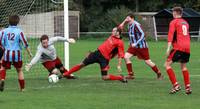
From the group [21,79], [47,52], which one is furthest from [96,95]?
[47,52]

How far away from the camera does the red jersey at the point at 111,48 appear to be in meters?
15.9

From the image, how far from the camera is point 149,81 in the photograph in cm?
1633

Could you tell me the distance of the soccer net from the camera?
22219mm

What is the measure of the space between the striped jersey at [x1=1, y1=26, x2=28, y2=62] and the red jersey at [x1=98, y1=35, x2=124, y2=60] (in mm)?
2859

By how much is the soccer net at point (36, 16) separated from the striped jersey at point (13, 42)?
5.84 metres

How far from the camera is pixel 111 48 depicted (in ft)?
52.3

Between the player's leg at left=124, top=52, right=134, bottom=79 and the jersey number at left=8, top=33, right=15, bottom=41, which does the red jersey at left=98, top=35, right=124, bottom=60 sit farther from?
the jersey number at left=8, top=33, right=15, bottom=41

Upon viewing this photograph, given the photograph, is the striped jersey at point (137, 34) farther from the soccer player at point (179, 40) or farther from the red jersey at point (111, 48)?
the soccer player at point (179, 40)

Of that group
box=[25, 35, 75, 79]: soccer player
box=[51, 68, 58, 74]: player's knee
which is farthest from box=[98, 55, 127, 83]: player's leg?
box=[51, 68, 58, 74]: player's knee

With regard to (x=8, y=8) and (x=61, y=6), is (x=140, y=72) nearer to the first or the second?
(x=61, y=6)

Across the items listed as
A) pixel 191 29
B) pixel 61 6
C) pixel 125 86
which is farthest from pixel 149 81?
pixel 191 29

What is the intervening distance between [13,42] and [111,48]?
3.25 meters

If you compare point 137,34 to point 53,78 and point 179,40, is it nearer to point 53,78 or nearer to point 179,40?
point 53,78

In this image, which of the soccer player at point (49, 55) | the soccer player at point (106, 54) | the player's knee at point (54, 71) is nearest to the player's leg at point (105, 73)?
the soccer player at point (106, 54)
